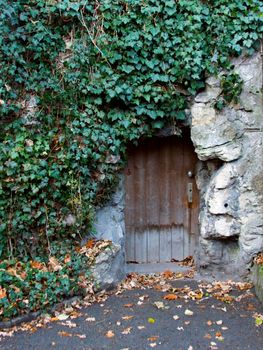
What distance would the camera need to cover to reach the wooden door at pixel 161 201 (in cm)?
578

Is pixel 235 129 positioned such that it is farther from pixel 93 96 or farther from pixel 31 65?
pixel 31 65

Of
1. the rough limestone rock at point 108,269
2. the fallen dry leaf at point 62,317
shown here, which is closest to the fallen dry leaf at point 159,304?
the rough limestone rock at point 108,269

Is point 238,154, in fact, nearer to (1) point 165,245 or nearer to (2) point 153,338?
(1) point 165,245

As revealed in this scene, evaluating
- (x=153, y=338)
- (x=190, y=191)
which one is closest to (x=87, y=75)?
(x=190, y=191)

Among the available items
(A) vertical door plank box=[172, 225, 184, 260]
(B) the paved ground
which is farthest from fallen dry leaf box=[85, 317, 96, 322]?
(A) vertical door plank box=[172, 225, 184, 260]

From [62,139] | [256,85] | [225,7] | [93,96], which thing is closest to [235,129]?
[256,85]

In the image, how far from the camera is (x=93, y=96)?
4977 mm

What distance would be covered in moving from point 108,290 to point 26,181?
5.33 ft

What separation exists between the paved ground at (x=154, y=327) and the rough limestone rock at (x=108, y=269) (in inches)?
9.8

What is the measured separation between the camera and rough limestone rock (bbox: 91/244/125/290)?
4.75 metres

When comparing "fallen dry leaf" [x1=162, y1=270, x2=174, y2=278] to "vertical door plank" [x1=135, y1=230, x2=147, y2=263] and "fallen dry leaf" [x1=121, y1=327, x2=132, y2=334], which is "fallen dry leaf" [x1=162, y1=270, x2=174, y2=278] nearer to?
"vertical door plank" [x1=135, y1=230, x2=147, y2=263]

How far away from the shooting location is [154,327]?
391cm

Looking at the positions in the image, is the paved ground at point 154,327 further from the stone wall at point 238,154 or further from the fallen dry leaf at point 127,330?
the stone wall at point 238,154

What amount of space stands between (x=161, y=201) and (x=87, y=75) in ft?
6.81
